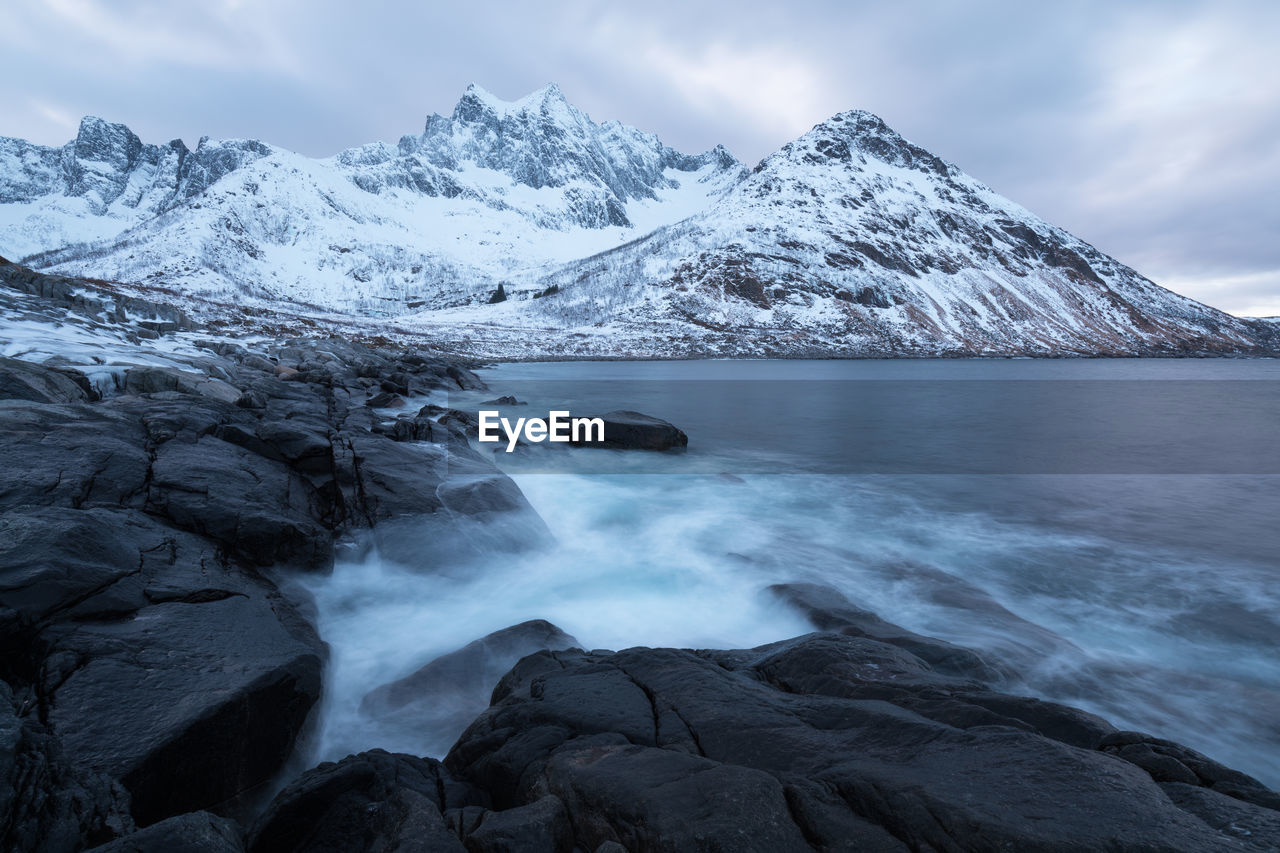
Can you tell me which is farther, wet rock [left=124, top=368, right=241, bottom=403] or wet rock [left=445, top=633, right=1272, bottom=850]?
wet rock [left=124, top=368, right=241, bottom=403]

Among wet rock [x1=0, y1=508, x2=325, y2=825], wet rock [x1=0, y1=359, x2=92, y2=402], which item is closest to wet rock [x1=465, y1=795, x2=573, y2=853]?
→ wet rock [x1=0, y1=508, x2=325, y2=825]

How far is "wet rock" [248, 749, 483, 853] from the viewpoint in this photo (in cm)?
287

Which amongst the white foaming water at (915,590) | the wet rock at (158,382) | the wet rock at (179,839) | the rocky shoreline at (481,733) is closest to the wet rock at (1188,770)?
the rocky shoreline at (481,733)

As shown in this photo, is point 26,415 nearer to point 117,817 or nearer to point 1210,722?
point 117,817

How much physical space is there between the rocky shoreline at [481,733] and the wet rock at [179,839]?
1cm

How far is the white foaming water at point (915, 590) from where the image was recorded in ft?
18.4

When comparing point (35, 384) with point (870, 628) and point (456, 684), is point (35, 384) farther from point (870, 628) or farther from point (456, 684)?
point (870, 628)

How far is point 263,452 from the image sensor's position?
28.8ft

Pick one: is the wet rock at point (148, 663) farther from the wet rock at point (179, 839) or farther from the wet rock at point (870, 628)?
the wet rock at point (870, 628)

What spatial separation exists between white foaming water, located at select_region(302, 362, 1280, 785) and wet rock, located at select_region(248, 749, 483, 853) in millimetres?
1611

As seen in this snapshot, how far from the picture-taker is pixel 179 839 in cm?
228

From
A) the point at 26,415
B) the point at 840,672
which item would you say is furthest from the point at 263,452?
the point at 840,672

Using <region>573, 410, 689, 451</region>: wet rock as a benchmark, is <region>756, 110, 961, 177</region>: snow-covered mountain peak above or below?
above

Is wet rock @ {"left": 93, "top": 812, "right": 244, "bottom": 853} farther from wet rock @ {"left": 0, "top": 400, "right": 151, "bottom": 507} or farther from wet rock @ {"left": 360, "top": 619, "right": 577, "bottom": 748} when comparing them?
wet rock @ {"left": 0, "top": 400, "right": 151, "bottom": 507}
